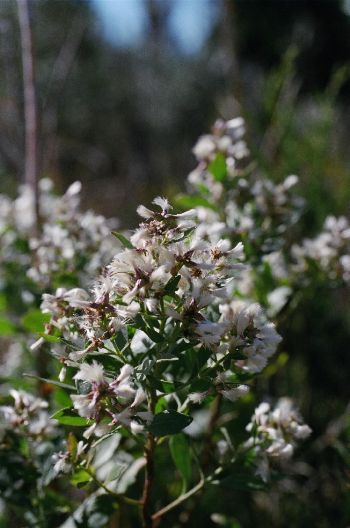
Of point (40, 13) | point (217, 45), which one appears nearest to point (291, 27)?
point (217, 45)

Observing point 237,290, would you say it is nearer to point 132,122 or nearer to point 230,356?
point 230,356

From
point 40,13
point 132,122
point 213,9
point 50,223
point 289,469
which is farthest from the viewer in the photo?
point 213,9

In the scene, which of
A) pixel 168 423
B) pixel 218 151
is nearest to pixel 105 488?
pixel 168 423

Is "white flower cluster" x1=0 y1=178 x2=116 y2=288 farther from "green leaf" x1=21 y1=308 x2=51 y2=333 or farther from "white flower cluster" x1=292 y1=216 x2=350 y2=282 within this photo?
"white flower cluster" x1=292 y1=216 x2=350 y2=282

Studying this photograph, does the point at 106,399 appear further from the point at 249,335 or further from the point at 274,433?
the point at 274,433

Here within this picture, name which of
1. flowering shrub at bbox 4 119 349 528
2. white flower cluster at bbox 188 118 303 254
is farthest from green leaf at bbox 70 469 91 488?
white flower cluster at bbox 188 118 303 254

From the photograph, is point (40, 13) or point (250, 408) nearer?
point (250, 408)

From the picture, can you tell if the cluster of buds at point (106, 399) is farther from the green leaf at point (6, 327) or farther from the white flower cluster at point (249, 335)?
the green leaf at point (6, 327)
